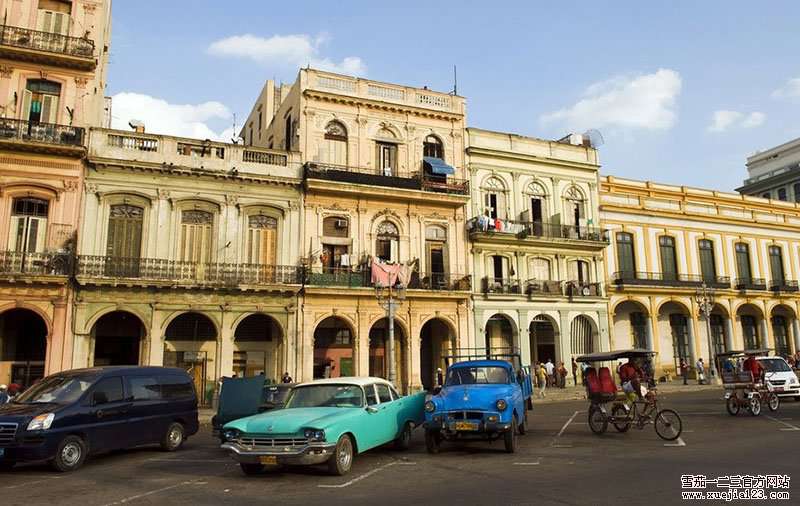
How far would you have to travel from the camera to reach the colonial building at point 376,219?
29.1m

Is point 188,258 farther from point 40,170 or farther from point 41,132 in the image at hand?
point 41,132

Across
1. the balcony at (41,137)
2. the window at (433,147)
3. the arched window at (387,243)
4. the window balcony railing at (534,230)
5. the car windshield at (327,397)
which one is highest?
the window at (433,147)

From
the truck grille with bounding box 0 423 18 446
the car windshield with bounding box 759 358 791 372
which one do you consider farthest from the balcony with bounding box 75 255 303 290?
the car windshield with bounding box 759 358 791 372

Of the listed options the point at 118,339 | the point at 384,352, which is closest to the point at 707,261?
the point at 384,352

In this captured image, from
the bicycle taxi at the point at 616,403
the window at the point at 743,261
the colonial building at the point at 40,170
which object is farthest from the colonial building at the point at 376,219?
the window at the point at 743,261

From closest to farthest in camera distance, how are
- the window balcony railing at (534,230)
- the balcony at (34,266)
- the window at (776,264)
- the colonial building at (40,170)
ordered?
the balcony at (34,266) < the colonial building at (40,170) < the window balcony railing at (534,230) < the window at (776,264)

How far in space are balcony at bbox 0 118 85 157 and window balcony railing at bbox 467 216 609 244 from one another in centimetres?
1868

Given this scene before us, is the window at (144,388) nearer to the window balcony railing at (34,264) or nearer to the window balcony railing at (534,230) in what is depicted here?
the window balcony railing at (34,264)

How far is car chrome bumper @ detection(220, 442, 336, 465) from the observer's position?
9727mm

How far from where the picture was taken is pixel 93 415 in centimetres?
1183

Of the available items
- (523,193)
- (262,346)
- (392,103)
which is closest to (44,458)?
(262,346)

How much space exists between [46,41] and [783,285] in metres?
45.9

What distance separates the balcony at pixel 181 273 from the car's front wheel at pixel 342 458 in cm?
1721

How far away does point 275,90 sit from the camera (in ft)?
128
